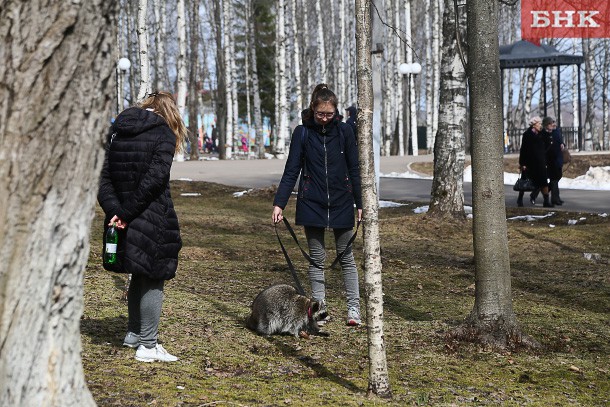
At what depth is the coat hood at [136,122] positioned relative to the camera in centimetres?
575

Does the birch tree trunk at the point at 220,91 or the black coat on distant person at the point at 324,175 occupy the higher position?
the birch tree trunk at the point at 220,91

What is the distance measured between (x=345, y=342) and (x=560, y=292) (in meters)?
3.48

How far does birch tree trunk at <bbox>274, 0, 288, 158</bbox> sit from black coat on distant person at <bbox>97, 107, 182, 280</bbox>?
27470mm

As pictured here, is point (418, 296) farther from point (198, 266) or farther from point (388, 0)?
point (388, 0)

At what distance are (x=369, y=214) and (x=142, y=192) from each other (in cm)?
146

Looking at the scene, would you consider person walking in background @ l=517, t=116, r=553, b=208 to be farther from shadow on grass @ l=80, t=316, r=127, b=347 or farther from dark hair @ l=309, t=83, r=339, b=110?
shadow on grass @ l=80, t=316, r=127, b=347

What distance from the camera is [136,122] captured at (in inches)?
227

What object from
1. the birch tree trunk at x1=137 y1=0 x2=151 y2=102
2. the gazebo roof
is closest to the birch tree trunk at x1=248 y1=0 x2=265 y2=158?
the gazebo roof

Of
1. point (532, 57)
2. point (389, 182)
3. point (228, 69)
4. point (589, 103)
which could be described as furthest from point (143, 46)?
point (589, 103)

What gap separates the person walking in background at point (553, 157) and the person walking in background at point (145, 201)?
496 inches

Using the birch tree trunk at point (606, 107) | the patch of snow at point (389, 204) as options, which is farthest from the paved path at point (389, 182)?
the birch tree trunk at point (606, 107)

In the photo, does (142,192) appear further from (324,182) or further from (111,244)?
(324,182)

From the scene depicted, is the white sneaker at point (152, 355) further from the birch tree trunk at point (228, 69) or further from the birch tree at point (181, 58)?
the birch tree trunk at point (228, 69)

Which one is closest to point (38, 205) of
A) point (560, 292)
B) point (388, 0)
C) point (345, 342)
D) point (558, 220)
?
point (345, 342)
